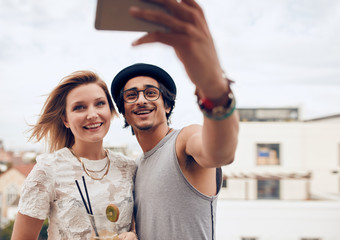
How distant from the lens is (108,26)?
0.58m

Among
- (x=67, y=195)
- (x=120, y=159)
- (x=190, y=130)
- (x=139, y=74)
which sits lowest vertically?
(x=67, y=195)

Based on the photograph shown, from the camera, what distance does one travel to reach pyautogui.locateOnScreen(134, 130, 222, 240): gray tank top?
121 centimetres

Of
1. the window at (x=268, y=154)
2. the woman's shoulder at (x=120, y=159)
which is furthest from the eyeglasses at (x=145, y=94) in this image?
the window at (x=268, y=154)

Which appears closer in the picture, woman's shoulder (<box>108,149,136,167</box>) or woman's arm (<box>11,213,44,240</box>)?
woman's arm (<box>11,213,44,240</box>)

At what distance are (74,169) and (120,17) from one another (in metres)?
0.92

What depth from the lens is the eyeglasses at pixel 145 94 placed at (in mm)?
1418

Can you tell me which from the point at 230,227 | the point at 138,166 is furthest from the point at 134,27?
the point at 230,227

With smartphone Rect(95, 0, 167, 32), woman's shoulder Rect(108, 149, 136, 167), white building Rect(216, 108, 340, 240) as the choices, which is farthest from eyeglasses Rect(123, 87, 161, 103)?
white building Rect(216, 108, 340, 240)

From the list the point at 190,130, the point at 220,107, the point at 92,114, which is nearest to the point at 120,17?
the point at 220,107

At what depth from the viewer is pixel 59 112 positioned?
4.74 ft

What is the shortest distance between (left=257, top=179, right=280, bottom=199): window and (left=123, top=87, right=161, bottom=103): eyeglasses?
44.0 feet

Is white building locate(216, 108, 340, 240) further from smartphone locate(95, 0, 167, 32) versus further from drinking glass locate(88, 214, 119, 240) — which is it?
smartphone locate(95, 0, 167, 32)

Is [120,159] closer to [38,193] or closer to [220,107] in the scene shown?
[38,193]

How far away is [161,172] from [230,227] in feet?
33.1
